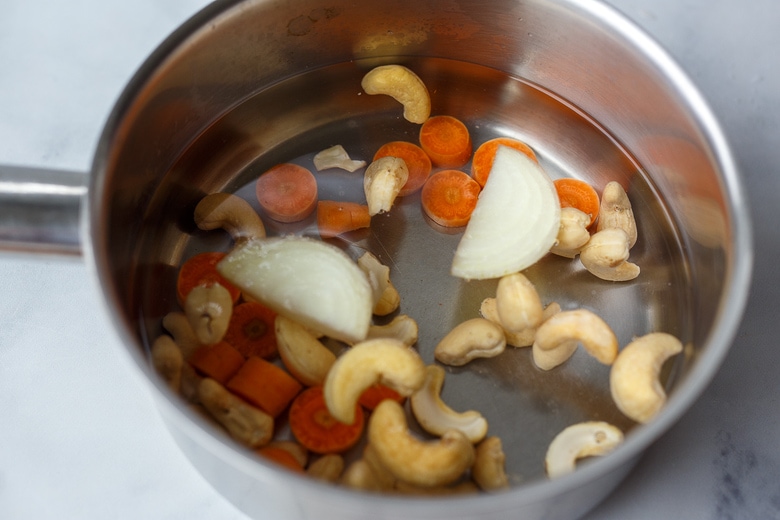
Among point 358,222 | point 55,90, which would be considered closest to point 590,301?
point 358,222

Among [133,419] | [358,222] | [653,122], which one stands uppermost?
[653,122]

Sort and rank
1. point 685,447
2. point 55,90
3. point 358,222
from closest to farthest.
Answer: point 685,447 < point 358,222 < point 55,90

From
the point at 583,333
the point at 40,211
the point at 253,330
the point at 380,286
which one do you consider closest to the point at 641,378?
the point at 583,333

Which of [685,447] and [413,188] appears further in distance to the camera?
[413,188]

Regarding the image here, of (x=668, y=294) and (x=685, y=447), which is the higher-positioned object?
(x=668, y=294)

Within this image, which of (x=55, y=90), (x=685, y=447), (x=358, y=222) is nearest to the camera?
(x=685, y=447)

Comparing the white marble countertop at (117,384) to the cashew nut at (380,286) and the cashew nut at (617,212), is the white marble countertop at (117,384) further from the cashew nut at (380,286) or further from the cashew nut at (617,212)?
the cashew nut at (380,286)

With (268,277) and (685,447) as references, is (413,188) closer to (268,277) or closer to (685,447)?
(268,277)

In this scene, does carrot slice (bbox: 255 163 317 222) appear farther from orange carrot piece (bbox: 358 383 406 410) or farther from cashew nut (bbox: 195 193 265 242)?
orange carrot piece (bbox: 358 383 406 410)

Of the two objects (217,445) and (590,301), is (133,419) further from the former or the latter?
(590,301)
